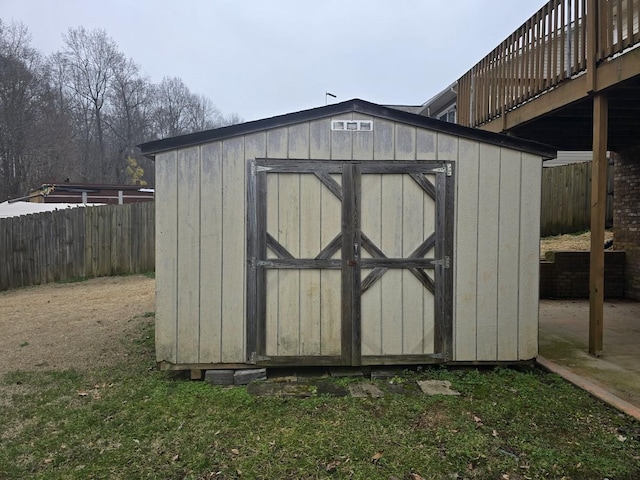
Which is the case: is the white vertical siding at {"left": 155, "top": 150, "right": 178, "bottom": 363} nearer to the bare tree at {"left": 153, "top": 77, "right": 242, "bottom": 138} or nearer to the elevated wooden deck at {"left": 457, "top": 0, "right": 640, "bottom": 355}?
the elevated wooden deck at {"left": 457, "top": 0, "right": 640, "bottom": 355}

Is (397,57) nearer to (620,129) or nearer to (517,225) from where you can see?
(620,129)

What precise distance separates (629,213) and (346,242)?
6.55 metres

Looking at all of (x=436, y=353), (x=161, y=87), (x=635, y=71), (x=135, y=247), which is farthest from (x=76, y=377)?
(x=161, y=87)

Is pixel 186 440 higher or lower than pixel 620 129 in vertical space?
lower

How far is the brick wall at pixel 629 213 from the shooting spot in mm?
7562

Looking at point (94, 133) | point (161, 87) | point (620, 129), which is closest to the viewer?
point (620, 129)

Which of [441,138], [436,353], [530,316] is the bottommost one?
[436,353]

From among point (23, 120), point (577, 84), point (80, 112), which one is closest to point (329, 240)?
point (577, 84)

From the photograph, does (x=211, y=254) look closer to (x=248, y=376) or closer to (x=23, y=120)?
(x=248, y=376)

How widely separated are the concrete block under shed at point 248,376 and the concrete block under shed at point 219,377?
5cm

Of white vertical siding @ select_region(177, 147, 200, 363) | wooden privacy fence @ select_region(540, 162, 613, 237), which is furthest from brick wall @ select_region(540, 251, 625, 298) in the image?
white vertical siding @ select_region(177, 147, 200, 363)

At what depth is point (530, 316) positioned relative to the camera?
4156mm

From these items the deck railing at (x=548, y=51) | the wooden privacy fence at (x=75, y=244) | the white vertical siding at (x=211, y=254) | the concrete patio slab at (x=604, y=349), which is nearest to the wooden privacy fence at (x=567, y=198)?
the concrete patio slab at (x=604, y=349)

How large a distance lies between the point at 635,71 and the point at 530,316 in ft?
7.84
